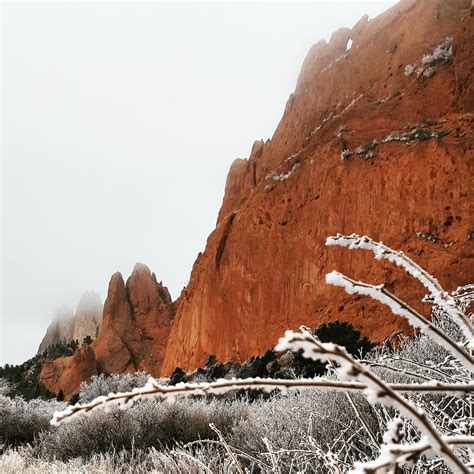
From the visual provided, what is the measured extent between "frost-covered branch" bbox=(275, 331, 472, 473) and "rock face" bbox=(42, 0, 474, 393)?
1986 cm

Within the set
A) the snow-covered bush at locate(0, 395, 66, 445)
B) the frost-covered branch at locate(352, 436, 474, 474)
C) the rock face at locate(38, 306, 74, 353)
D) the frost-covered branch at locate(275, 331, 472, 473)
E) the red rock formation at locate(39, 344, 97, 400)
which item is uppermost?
the rock face at locate(38, 306, 74, 353)

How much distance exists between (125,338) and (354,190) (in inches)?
Answer: 1444

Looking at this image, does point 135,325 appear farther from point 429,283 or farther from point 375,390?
point 375,390

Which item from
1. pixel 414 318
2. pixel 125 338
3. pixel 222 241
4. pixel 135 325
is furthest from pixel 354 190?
pixel 135 325

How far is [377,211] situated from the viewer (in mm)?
23234

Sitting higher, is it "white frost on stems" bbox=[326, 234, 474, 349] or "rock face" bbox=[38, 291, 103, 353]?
"rock face" bbox=[38, 291, 103, 353]

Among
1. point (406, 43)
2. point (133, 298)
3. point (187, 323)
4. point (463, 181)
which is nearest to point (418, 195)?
point (463, 181)

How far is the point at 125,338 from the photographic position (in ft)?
173

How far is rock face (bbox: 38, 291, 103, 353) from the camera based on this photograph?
80312 millimetres

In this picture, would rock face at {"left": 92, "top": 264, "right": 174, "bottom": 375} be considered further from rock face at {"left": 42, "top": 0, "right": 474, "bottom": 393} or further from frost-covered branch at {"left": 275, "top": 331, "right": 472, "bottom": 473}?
frost-covered branch at {"left": 275, "top": 331, "right": 472, "bottom": 473}

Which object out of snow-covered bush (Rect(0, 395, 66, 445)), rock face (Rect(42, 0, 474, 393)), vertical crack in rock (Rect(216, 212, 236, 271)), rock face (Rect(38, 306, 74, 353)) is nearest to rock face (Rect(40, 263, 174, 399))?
rock face (Rect(42, 0, 474, 393))

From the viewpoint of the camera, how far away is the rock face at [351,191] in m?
20.9

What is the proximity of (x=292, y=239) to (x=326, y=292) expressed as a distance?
460cm

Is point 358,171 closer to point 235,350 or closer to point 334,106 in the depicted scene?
point 334,106
